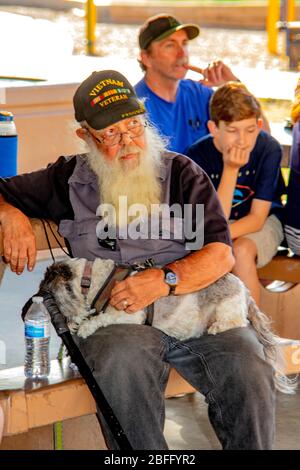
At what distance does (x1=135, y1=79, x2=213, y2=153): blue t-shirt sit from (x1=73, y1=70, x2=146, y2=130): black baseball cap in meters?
1.70

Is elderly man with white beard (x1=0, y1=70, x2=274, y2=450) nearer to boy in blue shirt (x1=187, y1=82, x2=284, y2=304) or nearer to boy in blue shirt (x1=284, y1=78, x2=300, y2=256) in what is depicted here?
boy in blue shirt (x1=187, y1=82, x2=284, y2=304)

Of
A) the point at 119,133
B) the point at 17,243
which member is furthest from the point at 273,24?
the point at 17,243

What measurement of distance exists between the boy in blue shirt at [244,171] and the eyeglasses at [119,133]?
3.12 feet

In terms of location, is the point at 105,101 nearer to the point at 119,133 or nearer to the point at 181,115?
the point at 119,133

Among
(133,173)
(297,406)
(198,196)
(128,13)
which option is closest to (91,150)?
(133,173)

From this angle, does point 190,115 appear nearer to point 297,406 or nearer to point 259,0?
point 297,406

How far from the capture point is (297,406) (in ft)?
15.2

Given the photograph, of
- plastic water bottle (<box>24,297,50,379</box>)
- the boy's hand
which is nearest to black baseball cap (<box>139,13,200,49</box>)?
the boy's hand

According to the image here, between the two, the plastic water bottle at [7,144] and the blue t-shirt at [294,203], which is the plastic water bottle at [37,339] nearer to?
the plastic water bottle at [7,144]

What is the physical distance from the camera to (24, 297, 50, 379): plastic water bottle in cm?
359

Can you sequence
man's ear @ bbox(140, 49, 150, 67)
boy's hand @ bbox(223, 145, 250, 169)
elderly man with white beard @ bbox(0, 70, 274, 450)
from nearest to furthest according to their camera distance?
elderly man with white beard @ bbox(0, 70, 274, 450), boy's hand @ bbox(223, 145, 250, 169), man's ear @ bbox(140, 49, 150, 67)

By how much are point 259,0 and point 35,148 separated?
12934mm

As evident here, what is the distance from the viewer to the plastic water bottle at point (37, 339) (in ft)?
11.8

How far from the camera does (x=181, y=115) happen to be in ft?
18.6
